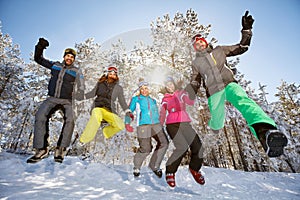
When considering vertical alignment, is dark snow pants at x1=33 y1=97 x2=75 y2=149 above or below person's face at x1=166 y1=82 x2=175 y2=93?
below

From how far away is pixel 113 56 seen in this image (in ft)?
42.7

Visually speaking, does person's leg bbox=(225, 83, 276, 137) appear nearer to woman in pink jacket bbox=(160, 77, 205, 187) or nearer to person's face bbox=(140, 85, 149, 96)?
woman in pink jacket bbox=(160, 77, 205, 187)

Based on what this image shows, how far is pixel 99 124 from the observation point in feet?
13.2

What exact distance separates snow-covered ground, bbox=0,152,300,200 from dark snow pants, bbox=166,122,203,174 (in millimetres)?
486

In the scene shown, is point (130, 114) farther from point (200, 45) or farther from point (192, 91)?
point (200, 45)

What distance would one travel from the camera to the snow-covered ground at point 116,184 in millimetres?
2961

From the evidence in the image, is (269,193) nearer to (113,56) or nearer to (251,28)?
(251,28)

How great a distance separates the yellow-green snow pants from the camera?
3.97m

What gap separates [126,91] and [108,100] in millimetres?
6587

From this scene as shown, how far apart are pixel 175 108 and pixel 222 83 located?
1.23 metres

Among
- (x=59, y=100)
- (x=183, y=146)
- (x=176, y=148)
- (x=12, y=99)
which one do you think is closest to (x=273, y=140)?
(x=183, y=146)

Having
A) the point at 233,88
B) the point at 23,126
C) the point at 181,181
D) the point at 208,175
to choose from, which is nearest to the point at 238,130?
the point at 208,175

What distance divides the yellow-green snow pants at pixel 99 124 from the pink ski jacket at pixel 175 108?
108 cm

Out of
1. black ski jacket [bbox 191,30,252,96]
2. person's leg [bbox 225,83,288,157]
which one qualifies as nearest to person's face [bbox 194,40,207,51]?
black ski jacket [bbox 191,30,252,96]
